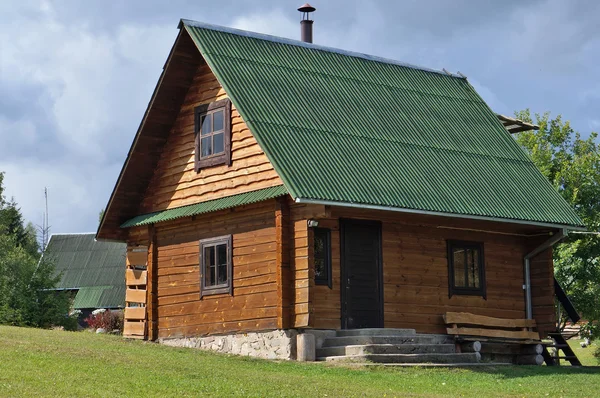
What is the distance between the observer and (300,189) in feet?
76.2

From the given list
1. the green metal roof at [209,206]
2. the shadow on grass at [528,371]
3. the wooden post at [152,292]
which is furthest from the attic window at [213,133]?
the shadow on grass at [528,371]

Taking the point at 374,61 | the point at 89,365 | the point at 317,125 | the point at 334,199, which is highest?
the point at 374,61

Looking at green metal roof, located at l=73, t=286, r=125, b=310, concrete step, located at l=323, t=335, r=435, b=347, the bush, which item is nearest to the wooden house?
concrete step, located at l=323, t=335, r=435, b=347

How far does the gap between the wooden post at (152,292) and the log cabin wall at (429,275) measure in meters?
5.44

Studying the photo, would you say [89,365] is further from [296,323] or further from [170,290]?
[170,290]

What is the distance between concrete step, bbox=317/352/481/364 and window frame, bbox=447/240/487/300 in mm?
2213

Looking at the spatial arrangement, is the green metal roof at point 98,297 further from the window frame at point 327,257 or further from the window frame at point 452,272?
the window frame at point 327,257

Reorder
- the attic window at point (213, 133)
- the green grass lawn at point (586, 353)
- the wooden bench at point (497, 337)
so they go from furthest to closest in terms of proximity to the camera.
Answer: the green grass lawn at point (586, 353) < the attic window at point (213, 133) < the wooden bench at point (497, 337)

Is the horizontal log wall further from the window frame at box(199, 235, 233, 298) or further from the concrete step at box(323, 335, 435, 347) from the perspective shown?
the concrete step at box(323, 335, 435, 347)

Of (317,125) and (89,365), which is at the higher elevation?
(317,125)

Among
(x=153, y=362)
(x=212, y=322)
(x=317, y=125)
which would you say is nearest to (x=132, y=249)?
(x=212, y=322)

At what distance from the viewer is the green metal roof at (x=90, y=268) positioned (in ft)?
178

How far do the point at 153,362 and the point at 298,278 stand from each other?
13.6 ft

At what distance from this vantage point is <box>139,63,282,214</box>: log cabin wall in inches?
1013
